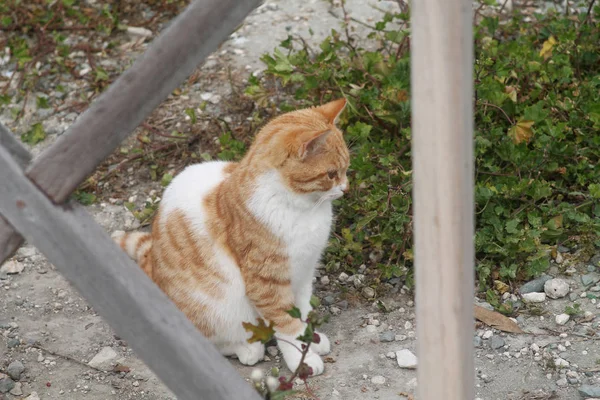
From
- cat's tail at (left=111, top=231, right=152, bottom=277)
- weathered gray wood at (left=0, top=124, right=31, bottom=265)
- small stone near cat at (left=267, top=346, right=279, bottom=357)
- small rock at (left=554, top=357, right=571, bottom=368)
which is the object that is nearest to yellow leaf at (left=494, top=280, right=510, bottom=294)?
small rock at (left=554, top=357, right=571, bottom=368)

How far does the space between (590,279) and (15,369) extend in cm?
224

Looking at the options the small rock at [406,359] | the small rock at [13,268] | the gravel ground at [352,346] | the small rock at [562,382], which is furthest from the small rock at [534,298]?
the small rock at [13,268]

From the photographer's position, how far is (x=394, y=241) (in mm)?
3613

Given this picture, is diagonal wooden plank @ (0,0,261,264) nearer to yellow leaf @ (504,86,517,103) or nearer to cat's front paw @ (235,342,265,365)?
cat's front paw @ (235,342,265,365)

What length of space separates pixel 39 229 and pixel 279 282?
117 centimetres

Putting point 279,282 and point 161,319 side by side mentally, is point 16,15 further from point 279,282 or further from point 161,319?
point 161,319

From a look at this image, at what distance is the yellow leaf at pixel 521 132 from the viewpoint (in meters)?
3.81

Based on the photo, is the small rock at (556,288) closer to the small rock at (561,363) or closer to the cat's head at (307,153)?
the small rock at (561,363)

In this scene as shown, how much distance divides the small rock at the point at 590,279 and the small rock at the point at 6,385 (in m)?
2.21

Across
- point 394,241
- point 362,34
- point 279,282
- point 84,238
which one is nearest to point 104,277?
point 84,238

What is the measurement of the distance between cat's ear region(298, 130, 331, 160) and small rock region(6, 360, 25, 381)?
4.37 ft

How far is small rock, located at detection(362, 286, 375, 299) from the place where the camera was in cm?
354

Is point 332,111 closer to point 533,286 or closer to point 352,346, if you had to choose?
point 352,346

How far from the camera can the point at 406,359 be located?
320cm
